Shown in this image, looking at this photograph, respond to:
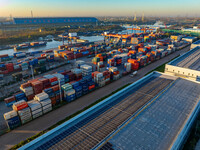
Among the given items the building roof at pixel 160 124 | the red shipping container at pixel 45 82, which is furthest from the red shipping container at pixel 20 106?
the building roof at pixel 160 124

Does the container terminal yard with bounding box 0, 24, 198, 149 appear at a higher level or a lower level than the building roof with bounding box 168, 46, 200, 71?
lower

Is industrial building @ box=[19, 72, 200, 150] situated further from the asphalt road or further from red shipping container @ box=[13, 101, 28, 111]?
red shipping container @ box=[13, 101, 28, 111]

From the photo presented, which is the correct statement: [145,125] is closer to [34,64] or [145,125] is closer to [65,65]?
[65,65]

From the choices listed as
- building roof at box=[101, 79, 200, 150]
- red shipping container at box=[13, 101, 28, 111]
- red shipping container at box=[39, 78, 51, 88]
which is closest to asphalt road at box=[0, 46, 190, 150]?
red shipping container at box=[13, 101, 28, 111]

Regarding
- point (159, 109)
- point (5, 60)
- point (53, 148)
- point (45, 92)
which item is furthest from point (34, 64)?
point (159, 109)

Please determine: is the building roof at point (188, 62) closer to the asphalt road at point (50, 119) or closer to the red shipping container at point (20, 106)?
the asphalt road at point (50, 119)

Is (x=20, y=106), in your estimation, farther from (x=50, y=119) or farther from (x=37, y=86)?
(x=37, y=86)

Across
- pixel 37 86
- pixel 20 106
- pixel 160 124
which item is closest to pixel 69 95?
pixel 37 86

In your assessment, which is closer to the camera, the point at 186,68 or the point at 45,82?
the point at 45,82
